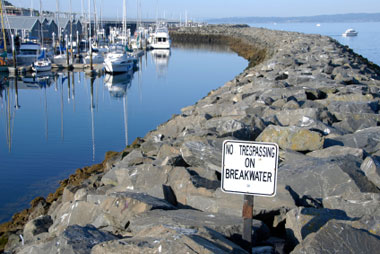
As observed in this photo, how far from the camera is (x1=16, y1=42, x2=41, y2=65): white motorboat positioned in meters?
35.1

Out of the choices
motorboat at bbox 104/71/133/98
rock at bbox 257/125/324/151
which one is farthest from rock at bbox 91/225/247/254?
motorboat at bbox 104/71/133/98

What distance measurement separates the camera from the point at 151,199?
15.5 feet

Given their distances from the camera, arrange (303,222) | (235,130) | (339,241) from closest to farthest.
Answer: (339,241)
(303,222)
(235,130)

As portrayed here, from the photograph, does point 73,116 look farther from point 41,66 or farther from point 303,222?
point 303,222

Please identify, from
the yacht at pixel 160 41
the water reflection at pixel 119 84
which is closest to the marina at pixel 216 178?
the water reflection at pixel 119 84

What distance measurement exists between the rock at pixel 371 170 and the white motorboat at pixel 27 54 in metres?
33.0

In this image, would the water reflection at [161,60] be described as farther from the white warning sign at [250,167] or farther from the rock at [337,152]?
the white warning sign at [250,167]

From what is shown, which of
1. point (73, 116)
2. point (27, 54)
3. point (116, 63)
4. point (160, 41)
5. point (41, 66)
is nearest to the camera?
point (73, 116)

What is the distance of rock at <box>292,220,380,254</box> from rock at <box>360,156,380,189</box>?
1.77m

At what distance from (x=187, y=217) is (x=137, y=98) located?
69.0ft

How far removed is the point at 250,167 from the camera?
3.37 meters

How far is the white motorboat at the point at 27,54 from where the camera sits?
35.1 m

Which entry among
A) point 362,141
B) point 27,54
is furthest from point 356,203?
point 27,54

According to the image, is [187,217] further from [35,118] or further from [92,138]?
[35,118]
